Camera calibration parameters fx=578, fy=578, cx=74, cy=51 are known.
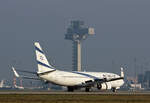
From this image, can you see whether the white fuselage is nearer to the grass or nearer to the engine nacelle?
the engine nacelle

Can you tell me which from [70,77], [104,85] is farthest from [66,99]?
[104,85]

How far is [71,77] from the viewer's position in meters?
104

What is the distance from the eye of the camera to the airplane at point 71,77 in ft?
330

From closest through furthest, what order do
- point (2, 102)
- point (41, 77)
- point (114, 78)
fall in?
1. point (2, 102)
2. point (41, 77)
3. point (114, 78)

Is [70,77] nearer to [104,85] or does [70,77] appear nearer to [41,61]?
[41,61]

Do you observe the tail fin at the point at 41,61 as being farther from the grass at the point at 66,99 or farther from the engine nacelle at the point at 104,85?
the grass at the point at 66,99

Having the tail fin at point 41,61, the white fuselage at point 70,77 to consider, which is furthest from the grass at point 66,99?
the white fuselage at point 70,77

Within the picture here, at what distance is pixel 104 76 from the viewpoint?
111438 millimetres

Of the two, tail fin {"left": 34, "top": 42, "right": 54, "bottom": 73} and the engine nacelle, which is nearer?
tail fin {"left": 34, "top": 42, "right": 54, "bottom": 73}

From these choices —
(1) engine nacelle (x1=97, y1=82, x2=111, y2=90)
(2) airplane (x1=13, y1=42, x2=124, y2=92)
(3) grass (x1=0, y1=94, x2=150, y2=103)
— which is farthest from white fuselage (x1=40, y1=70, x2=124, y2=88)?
(3) grass (x1=0, y1=94, x2=150, y2=103)

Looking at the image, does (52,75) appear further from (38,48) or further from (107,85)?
(107,85)

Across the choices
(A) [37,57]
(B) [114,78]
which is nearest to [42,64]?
(A) [37,57]

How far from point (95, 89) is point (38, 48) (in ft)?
57.9

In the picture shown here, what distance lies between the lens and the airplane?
101 metres
